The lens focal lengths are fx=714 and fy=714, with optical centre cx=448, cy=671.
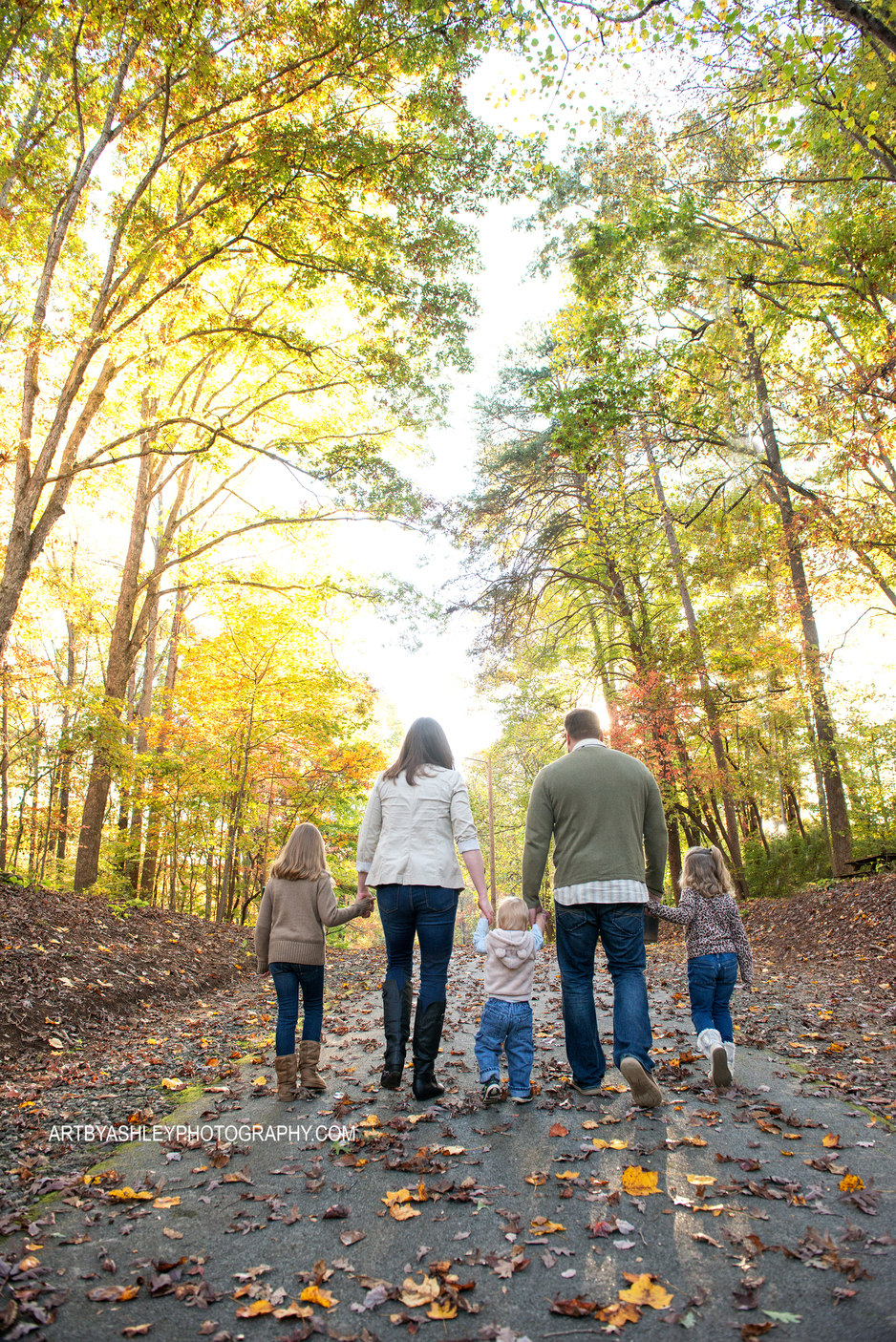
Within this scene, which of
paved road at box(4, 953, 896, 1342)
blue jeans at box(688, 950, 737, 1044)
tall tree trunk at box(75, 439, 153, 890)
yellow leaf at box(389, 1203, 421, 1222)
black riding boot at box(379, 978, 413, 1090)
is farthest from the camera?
tall tree trunk at box(75, 439, 153, 890)

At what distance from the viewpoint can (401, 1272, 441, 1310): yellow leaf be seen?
7.23 feet

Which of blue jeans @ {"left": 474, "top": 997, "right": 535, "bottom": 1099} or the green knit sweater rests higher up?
the green knit sweater

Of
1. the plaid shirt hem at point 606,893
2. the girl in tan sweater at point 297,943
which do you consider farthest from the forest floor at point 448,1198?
the plaid shirt hem at point 606,893

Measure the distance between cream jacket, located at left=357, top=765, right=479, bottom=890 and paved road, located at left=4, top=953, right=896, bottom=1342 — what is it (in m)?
1.24

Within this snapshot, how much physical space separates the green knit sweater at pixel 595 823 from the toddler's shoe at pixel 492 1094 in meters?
1.00

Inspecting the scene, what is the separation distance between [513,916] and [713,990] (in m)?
1.35

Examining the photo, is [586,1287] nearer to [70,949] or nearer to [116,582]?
[70,949]

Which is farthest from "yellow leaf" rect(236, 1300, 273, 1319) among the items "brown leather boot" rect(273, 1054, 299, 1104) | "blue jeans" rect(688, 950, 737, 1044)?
"blue jeans" rect(688, 950, 737, 1044)

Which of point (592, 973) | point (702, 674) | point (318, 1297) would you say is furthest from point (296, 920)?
point (702, 674)

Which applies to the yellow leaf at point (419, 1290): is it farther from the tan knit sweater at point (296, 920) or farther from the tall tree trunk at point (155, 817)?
the tall tree trunk at point (155, 817)

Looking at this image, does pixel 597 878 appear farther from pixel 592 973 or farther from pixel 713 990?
pixel 713 990

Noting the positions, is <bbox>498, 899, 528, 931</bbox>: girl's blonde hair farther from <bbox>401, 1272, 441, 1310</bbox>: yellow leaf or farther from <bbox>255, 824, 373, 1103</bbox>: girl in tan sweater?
<bbox>401, 1272, 441, 1310</bbox>: yellow leaf

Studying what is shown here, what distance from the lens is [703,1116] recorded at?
3660mm

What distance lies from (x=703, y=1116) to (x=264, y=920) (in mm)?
2716
